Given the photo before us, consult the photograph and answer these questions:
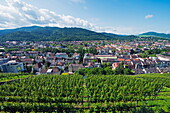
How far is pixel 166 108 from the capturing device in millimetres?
20969

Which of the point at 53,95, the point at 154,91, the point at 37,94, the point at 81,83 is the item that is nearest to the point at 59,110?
the point at 53,95

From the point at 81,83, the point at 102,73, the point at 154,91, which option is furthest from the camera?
the point at 102,73

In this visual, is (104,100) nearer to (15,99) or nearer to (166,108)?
(166,108)

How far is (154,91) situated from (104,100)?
1724 centimetres

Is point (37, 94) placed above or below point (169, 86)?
above

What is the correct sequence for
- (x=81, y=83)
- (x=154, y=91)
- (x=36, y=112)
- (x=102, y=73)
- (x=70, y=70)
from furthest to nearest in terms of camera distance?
1. (x=70, y=70)
2. (x=102, y=73)
3. (x=81, y=83)
4. (x=154, y=91)
5. (x=36, y=112)

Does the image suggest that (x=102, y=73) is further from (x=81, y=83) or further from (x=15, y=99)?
(x=15, y=99)

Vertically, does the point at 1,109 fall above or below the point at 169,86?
above

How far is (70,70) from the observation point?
50969 mm

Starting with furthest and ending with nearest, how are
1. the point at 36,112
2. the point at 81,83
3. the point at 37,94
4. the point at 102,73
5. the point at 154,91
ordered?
the point at 102,73
the point at 81,83
the point at 154,91
the point at 37,94
the point at 36,112

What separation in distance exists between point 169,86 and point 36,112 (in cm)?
4349

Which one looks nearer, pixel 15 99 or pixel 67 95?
pixel 15 99

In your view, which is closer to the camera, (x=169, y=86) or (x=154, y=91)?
(x=154, y=91)

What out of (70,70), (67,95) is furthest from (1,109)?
(70,70)
